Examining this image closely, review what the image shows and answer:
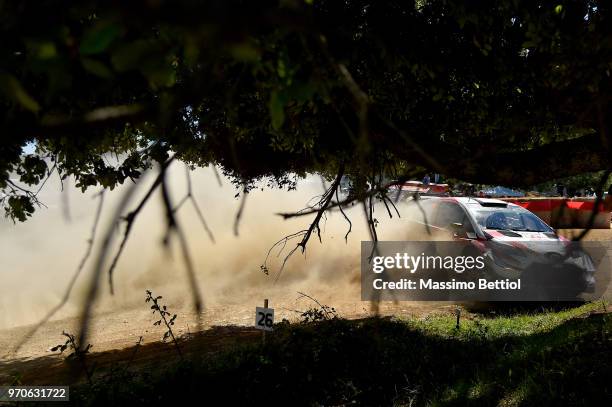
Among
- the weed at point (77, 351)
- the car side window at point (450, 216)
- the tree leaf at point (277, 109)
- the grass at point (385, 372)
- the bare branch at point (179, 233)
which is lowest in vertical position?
the grass at point (385, 372)

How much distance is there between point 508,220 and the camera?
891 centimetres

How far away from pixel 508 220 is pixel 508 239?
31.6 inches

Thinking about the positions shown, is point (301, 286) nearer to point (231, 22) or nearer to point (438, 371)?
point (438, 371)

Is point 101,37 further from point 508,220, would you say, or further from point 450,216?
point 450,216

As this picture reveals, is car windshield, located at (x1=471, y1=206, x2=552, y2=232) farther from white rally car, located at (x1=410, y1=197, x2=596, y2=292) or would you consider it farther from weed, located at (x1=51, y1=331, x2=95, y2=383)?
weed, located at (x1=51, y1=331, x2=95, y2=383)

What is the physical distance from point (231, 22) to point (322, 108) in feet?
12.4

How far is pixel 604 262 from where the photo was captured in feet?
32.4

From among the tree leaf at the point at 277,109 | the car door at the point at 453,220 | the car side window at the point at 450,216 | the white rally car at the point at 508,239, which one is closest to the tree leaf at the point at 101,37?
the tree leaf at the point at 277,109

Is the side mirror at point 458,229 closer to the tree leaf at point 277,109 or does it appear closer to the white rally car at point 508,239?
the white rally car at point 508,239

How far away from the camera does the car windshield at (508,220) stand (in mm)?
8695

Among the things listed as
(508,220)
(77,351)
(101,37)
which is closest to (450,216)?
(508,220)

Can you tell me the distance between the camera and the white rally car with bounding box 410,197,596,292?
318 inches

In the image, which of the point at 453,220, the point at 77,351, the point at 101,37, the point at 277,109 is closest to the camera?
the point at 101,37

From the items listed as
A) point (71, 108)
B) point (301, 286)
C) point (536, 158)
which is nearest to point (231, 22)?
point (71, 108)
